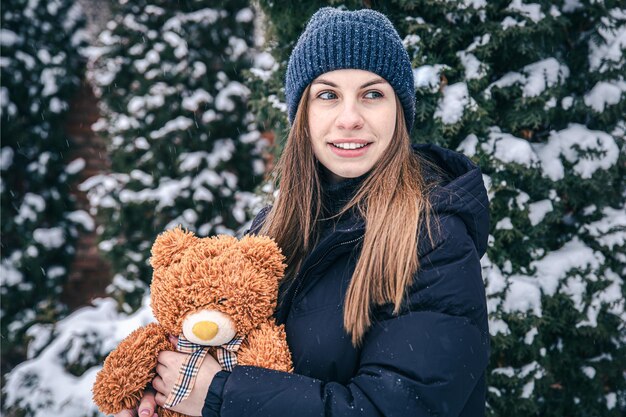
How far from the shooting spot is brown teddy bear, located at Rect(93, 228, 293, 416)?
1462 millimetres

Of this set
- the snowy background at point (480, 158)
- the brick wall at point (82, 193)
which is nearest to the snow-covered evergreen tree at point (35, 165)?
the brick wall at point (82, 193)

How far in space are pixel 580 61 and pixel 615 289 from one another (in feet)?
4.15

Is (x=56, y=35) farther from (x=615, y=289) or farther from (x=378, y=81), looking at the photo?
(x=615, y=289)

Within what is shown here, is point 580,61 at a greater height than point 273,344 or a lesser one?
greater

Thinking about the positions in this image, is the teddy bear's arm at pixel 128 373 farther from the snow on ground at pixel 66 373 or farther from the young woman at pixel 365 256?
the snow on ground at pixel 66 373

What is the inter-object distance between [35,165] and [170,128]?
1.88 meters

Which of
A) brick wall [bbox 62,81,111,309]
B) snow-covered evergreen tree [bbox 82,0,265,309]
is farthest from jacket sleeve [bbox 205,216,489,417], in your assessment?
brick wall [bbox 62,81,111,309]

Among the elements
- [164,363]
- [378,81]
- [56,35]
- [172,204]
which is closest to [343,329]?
[164,363]

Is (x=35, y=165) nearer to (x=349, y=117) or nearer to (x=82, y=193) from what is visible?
(x=82, y=193)

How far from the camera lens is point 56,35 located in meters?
5.82

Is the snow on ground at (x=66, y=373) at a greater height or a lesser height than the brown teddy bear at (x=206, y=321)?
lesser

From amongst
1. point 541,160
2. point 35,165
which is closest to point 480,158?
point 541,160

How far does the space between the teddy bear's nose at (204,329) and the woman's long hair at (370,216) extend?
1.17ft

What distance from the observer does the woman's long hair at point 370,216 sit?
1.40 metres
